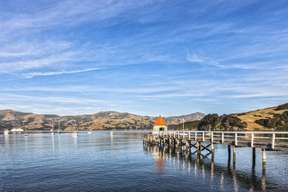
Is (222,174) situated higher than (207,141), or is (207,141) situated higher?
(207,141)

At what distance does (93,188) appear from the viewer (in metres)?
33.7

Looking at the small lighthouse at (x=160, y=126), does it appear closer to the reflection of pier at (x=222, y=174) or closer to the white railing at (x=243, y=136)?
the white railing at (x=243, y=136)

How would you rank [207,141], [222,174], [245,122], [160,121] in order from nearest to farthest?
1. [222,174]
2. [207,141]
3. [160,121]
4. [245,122]

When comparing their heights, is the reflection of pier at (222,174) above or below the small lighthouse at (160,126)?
below

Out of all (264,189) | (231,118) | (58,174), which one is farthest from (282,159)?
(231,118)

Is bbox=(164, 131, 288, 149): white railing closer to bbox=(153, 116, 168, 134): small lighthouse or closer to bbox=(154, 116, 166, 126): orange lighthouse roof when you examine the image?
bbox=(153, 116, 168, 134): small lighthouse

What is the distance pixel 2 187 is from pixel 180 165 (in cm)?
2288

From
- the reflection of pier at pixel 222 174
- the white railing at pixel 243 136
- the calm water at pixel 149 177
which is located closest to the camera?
the calm water at pixel 149 177

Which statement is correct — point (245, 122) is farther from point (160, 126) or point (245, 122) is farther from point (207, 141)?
point (207, 141)

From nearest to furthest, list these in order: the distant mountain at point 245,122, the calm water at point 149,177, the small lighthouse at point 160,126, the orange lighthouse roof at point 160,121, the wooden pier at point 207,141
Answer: the calm water at point 149,177 → the wooden pier at point 207,141 → the small lighthouse at point 160,126 → the orange lighthouse roof at point 160,121 → the distant mountain at point 245,122

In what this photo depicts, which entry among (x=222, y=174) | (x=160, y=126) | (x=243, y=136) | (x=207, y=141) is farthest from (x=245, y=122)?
(x=222, y=174)

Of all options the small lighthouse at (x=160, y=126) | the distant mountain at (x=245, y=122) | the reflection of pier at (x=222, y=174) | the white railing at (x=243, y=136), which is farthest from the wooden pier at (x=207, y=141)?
the distant mountain at (x=245, y=122)

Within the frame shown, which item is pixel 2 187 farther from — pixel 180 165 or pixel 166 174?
pixel 180 165

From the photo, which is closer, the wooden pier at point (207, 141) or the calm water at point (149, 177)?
the calm water at point (149, 177)
